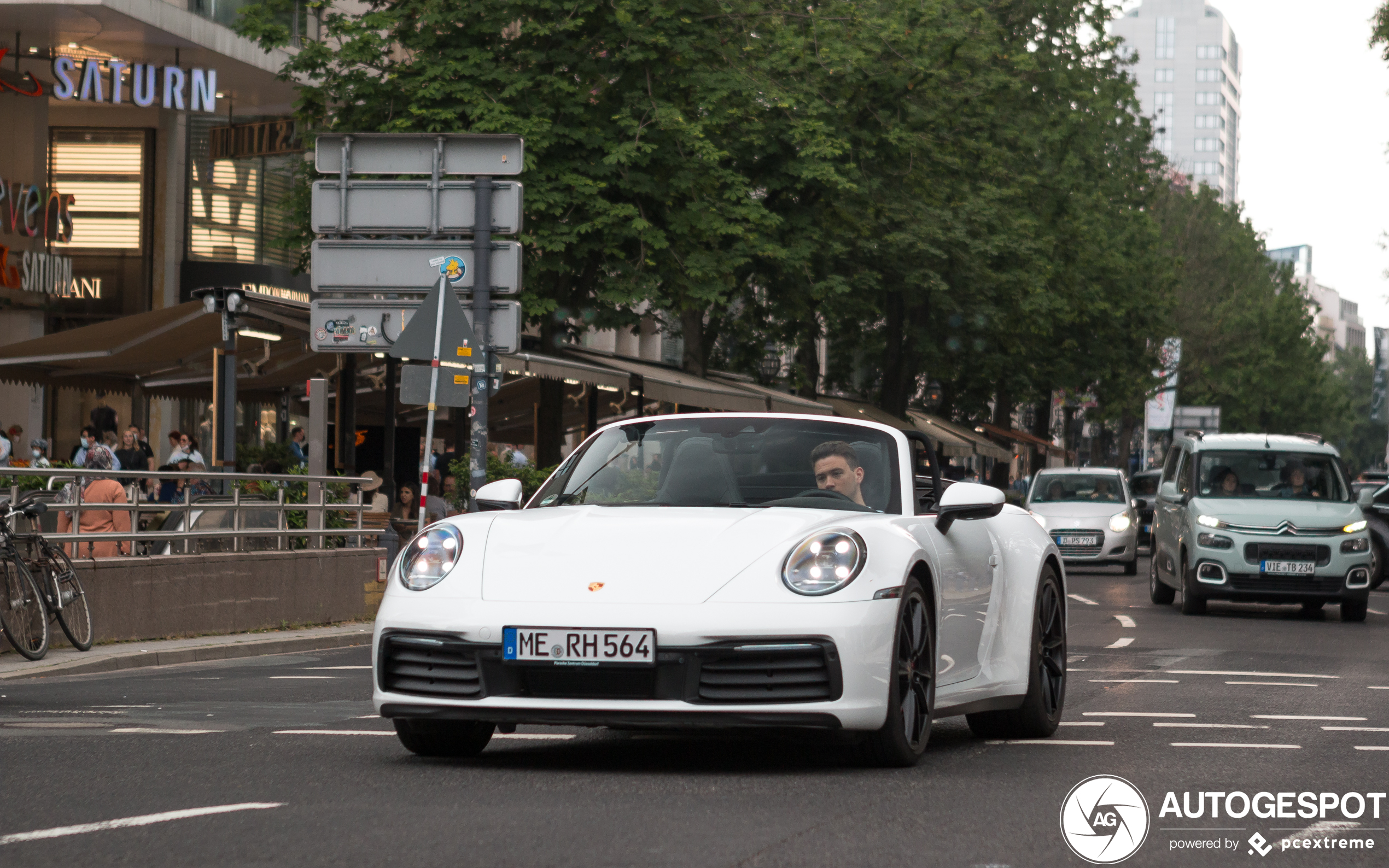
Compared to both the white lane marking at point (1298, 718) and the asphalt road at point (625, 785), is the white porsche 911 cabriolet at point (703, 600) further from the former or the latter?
the white lane marking at point (1298, 718)

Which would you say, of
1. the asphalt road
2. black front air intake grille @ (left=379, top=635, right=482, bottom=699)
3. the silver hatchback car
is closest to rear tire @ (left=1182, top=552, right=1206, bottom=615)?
the asphalt road

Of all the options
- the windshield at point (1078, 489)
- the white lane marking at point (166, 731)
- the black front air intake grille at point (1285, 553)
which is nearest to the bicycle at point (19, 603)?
the white lane marking at point (166, 731)

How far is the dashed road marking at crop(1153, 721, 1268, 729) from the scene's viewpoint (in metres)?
9.54

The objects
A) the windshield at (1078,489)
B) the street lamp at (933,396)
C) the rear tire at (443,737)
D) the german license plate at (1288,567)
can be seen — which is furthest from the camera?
the street lamp at (933,396)

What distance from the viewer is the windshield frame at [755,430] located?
804 centimetres

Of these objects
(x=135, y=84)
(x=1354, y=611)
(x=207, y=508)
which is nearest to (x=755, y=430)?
(x=207, y=508)

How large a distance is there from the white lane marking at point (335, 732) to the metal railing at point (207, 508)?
577 cm

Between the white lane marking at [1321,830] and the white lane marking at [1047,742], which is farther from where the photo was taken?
the white lane marking at [1047,742]

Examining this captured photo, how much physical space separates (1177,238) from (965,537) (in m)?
66.7

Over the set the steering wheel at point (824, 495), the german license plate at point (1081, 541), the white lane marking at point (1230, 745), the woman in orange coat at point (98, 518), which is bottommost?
the german license plate at point (1081, 541)

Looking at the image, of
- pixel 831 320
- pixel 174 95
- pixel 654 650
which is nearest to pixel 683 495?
pixel 654 650

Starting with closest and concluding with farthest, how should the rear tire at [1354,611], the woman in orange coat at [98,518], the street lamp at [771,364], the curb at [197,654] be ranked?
the curb at [197,654]
the woman in orange coat at [98,518]
the rear tire at [1354,611]
the street lamp at [771,364]

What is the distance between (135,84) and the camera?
30.9 metres

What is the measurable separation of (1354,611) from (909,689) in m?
15.1
